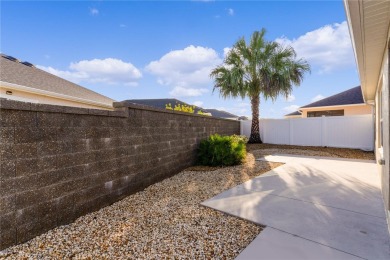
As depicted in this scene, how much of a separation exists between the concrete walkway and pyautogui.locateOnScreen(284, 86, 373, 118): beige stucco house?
12.8 metres

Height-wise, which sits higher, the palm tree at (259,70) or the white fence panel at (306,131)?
the palm tree at (259,70)

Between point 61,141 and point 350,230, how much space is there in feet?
13.8

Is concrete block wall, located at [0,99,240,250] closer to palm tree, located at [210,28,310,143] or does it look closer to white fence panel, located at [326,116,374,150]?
palm tree, located at [210,28,310,143]

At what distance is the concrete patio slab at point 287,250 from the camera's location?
2158 mm

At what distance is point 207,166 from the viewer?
24.0ft

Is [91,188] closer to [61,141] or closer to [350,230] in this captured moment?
[61,141]

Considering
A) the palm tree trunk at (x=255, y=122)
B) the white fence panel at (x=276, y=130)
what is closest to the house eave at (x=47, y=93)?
the palm tree trunk at (x=255, y=122)

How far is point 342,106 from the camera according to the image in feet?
53.2

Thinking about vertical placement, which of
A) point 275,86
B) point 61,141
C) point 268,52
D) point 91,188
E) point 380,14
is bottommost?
point 91,188

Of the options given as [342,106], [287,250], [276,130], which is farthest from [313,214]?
[342,106]

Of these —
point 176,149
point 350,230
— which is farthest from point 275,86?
point 350,230

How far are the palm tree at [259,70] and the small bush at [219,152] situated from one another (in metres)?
5.40

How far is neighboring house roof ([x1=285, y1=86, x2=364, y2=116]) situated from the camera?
52.2 ft

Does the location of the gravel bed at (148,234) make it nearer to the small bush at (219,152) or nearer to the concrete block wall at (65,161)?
the concrete block wall at (65,161)
